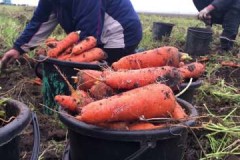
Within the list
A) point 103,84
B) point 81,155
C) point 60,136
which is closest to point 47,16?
point 60,136

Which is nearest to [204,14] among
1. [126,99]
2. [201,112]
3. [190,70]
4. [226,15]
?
[226,15]

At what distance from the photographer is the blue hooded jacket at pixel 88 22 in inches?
107

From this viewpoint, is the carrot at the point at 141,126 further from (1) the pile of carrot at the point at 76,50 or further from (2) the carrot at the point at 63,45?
(2) the carrot at the point at 63,45

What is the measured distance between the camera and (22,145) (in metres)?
2.12

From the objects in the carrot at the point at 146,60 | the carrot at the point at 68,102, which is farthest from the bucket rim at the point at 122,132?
the carrot at the point at 146,60

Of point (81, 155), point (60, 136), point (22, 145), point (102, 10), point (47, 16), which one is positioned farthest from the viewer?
point (47, 16)

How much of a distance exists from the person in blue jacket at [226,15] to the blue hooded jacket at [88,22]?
2.53 meters

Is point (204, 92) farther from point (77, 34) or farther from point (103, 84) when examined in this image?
point (103, 84)

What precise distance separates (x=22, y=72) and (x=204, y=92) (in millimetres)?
1672

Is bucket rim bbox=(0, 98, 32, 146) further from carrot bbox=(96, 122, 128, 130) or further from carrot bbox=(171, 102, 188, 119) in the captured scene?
carrot bbox=(171, 102, 188, 119)

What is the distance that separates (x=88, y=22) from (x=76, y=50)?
11.9 inches

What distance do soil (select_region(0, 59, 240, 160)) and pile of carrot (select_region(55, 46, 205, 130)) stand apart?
202 millimetres

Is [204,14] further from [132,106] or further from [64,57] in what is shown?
[132,106]

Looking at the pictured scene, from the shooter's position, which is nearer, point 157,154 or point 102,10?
point 157,154
